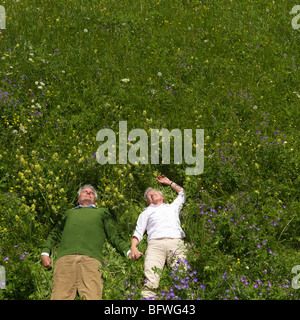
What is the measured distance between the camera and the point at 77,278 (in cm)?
561

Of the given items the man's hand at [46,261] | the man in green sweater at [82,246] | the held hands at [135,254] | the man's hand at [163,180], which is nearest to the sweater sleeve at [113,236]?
the man in green sweater at [82,246]

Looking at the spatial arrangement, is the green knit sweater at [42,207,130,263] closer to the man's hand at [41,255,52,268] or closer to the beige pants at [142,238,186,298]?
the man's hand at [41,255,52,268]

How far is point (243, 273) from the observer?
18.1 feet

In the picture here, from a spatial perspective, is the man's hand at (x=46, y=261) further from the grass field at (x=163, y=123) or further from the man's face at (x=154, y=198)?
the man's face at (x=154, y=198)

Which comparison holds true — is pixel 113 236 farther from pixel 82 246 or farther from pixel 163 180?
pixel 163 180

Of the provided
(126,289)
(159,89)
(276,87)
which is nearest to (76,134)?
(159,89)

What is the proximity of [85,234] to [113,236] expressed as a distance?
18.4 inches

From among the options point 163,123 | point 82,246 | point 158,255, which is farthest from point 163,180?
point 82,246

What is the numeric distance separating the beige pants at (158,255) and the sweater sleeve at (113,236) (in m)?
0.39

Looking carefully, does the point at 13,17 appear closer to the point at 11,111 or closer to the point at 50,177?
the point at 11,111

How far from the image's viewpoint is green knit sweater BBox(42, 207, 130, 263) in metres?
5.93

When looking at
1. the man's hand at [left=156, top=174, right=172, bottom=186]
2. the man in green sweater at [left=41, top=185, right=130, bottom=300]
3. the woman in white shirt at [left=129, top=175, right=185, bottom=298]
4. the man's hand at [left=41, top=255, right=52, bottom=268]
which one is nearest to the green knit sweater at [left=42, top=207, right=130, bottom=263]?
the man in green sweater at [left=41, top=185, right=130, bottom=300]

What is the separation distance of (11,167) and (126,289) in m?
2.84

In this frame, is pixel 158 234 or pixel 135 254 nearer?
pixel 135 254
